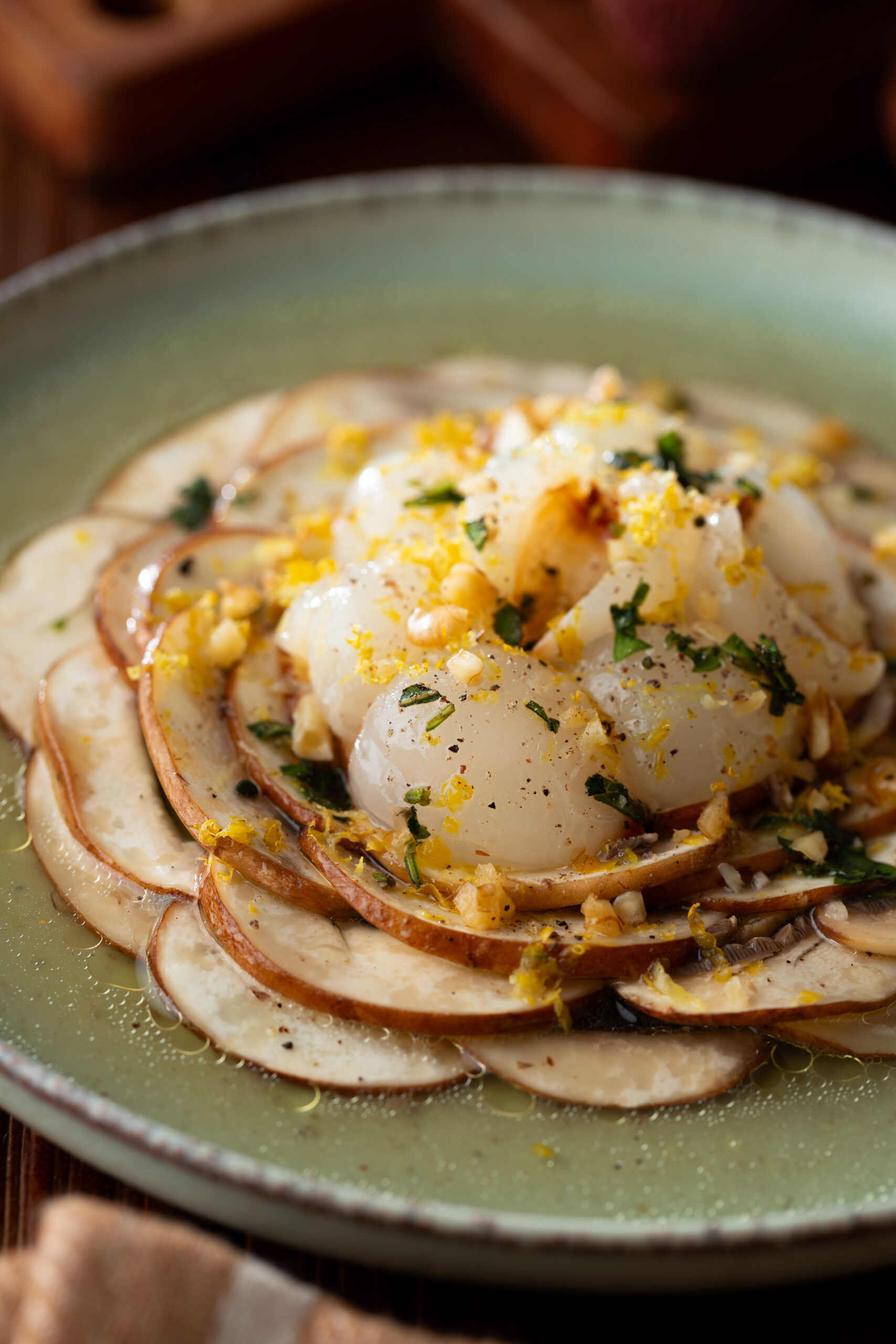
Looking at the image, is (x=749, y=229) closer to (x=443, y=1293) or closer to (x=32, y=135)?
(x=32, y=135)

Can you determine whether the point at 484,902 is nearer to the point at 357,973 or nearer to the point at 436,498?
the point at 357,973

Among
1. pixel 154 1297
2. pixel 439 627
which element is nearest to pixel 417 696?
pixel 439 627

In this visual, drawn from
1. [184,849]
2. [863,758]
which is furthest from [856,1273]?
[184,849]

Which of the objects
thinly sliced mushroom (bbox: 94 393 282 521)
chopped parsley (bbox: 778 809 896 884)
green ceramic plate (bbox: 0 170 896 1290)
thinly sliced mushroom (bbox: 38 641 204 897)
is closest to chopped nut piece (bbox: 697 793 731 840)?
chopped parsley (bbox: 778 809 896 884)

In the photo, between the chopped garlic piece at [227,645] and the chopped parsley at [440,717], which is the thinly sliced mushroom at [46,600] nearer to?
the chopped garlic piece at [227,645]

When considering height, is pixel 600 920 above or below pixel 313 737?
below

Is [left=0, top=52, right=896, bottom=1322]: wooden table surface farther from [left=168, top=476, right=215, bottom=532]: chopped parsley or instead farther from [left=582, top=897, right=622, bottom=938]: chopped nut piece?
[left=168, top=476, right=215, bottom=532]: chopped parsley
